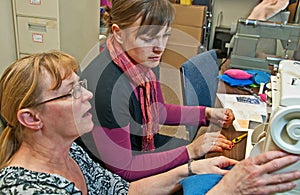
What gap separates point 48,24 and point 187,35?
182 centimetres

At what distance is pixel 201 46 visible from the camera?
12.4ft

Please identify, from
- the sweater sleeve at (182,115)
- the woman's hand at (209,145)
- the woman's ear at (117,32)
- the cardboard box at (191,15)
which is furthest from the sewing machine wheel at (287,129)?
the cardboard box at (191,15)

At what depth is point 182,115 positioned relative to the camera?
1641 mm

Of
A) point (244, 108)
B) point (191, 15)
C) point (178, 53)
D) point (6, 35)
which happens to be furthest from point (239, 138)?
point (178, 53)

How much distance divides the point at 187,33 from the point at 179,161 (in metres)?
2.84

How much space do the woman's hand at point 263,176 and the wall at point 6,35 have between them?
2422mm

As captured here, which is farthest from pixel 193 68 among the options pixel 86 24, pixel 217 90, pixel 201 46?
pixel 201 46

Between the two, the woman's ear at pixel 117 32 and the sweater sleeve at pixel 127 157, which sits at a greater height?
the woman's ear at pixel 117 32

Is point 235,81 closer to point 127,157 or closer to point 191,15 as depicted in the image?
point 127,157

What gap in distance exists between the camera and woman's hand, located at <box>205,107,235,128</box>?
138 centimetres

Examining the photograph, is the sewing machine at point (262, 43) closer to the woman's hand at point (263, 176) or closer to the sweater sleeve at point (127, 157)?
the sweater sleeve at point (127, 157)

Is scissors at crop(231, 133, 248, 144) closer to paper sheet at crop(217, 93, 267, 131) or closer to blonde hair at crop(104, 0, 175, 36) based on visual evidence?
paper sheet at crop(217, 93, 267, 131)

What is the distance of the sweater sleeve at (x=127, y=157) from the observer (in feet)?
3.74

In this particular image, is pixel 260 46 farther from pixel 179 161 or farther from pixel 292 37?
pixel 179 161
